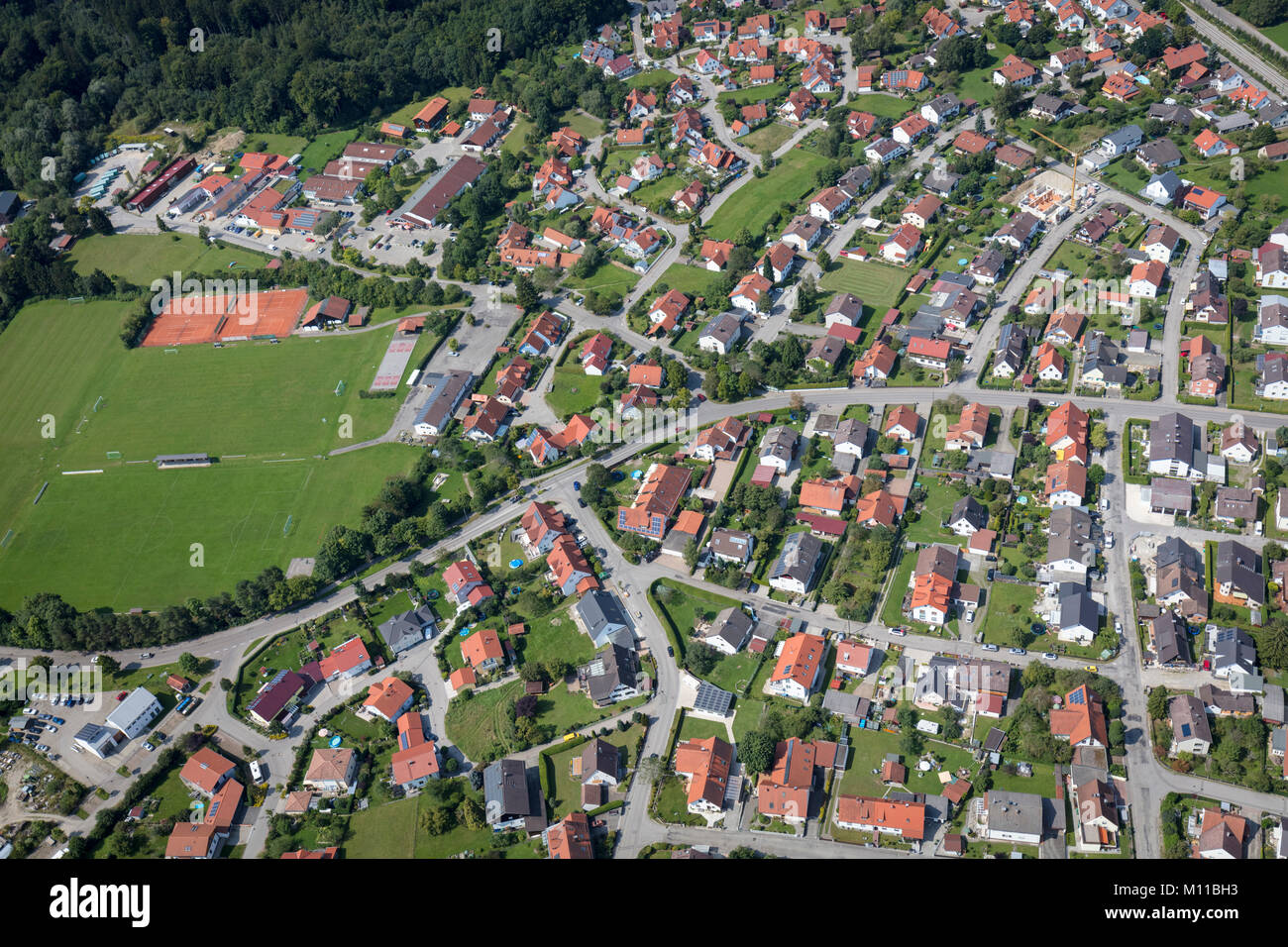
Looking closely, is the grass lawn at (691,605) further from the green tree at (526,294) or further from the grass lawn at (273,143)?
the grass lawn at (273,143)

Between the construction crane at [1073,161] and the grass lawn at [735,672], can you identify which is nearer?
the grass lawn at [735,672]

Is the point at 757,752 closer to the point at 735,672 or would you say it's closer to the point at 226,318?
the point at 735,672

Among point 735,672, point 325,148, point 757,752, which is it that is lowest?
point 735,672

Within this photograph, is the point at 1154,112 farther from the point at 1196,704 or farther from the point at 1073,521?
the point at 1196,704

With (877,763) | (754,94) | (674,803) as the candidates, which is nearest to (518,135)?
(754,94)

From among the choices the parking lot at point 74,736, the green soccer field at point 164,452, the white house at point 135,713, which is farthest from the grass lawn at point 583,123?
the parking lot at point 74,736

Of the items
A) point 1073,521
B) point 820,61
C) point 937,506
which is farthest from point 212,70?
point 1073,521

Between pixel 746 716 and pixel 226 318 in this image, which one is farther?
pixel 226 318
